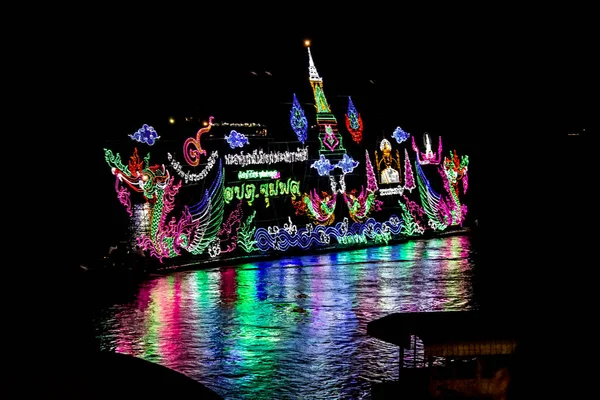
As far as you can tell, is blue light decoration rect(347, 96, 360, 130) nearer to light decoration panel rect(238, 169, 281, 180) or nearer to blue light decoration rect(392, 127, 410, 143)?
blue light decoration rect(392, 127, 410, 143)

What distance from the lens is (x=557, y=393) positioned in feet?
29.6

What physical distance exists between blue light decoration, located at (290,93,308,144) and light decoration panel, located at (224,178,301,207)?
4.84 ft

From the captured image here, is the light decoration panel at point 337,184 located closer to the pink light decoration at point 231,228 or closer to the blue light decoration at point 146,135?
the pink light decoration at point 231,228

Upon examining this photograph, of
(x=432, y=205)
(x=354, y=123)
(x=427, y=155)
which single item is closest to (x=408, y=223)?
(x=432, y=205)

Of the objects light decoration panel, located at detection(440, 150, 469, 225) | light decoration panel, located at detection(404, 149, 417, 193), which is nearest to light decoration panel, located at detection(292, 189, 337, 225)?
light decoration panel, located at detection(404, 149, 417, 193)

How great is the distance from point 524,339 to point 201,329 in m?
4.91

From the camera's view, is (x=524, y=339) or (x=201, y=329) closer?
(x=524, y=339)

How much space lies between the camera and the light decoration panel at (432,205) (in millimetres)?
29250

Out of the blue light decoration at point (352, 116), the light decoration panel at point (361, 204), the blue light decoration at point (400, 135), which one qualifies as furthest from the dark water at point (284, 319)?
the blue light decoration at point (400, 135)

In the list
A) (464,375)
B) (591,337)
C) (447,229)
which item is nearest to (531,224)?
(447,229)

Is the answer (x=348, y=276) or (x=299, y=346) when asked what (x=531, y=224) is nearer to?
(x=348, y=276)

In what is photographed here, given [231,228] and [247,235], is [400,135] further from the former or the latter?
[231,228]

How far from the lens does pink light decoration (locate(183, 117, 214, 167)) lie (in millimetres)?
20969

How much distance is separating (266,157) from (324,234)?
347 centimetres
